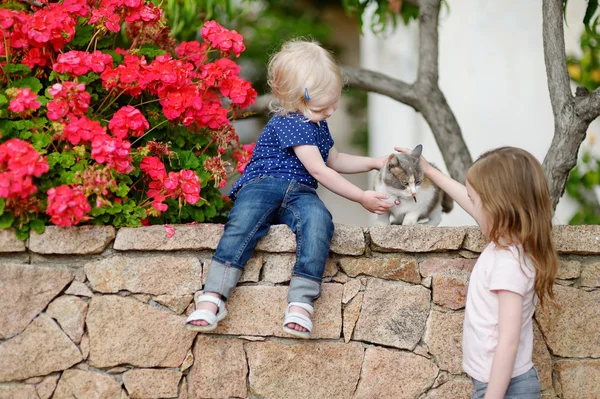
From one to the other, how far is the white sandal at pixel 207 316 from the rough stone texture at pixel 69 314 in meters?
0.42

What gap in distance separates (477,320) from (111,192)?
1.34 m

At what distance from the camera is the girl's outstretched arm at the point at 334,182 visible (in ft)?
8.02

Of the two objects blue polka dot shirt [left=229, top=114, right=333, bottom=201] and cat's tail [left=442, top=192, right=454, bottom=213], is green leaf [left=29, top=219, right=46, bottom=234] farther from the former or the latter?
cat's tail [left=442, top=192, right=454, bottom=213]

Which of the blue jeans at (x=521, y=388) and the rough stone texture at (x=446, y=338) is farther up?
the rough stone texture at (x=446, y=338)

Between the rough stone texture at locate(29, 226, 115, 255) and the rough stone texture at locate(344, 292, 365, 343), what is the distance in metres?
0.89

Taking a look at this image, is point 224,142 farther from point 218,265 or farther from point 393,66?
point 393,66

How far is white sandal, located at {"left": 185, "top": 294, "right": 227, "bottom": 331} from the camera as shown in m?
2.27

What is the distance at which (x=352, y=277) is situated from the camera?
8.23ft

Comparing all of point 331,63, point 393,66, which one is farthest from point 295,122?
point 393,66

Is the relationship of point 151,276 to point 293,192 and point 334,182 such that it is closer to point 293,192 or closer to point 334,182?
point 293,192

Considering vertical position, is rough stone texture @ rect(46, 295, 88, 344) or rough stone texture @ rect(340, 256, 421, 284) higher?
rough stone texture @ rect(340, 256, 421, 284)

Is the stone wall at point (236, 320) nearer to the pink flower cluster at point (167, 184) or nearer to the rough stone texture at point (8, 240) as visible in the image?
the rough stone texture at point (8, 240)

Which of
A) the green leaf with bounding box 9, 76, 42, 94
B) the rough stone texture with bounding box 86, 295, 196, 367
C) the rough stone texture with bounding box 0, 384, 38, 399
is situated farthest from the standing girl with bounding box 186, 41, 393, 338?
the green leaf with bounding box 9, 76, 42, 94

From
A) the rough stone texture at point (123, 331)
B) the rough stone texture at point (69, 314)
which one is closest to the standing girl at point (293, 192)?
the rough stone texture at point (123, 331)
